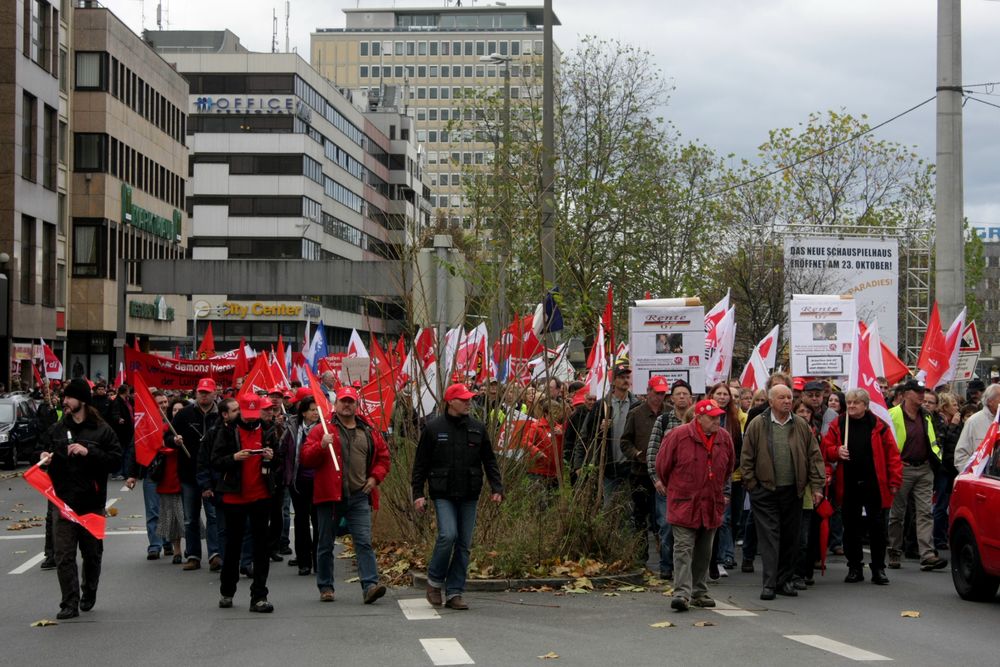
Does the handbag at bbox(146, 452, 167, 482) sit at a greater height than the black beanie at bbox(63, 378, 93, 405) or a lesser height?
lesser

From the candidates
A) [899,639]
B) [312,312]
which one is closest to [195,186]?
[312,312]

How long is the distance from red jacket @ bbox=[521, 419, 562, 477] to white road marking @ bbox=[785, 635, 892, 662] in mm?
4616

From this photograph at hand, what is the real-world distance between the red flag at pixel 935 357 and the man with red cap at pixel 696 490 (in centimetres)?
820

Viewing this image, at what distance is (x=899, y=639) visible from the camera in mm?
10492

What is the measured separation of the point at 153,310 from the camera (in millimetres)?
69438

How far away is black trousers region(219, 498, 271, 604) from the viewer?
1190cm

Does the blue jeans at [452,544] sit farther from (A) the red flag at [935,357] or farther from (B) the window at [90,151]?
(B) the window at [90,151]

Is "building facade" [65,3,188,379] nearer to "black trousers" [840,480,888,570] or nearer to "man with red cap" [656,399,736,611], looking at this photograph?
"black trousers" [840,480,888,570]

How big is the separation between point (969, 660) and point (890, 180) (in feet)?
142

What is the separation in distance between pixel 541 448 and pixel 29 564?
18.0ft

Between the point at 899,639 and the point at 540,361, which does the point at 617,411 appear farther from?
the point at 899,639

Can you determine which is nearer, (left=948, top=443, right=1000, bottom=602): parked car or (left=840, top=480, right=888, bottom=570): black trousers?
(left=948, top=443, right=1000, bottom=602): parked car

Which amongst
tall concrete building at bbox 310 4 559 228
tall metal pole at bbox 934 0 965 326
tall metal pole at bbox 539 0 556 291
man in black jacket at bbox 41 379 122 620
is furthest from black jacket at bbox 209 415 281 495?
tall concrete building at bbox 310 4 559 228

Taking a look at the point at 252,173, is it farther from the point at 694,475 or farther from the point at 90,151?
the point at 694,475
